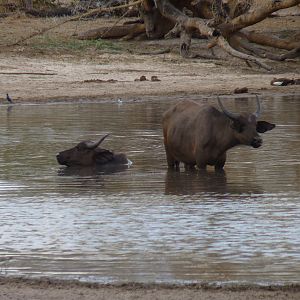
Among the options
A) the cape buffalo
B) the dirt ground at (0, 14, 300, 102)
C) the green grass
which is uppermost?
the cape buffalo

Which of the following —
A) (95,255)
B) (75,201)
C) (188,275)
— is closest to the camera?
(188,275)

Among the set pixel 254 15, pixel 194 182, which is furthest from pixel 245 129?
pixel 254 15

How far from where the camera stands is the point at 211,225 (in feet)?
30.8

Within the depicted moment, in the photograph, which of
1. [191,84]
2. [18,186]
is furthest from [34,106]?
[18,186]

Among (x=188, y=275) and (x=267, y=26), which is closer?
(x=188, y=275)

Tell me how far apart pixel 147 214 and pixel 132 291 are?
2914 mm

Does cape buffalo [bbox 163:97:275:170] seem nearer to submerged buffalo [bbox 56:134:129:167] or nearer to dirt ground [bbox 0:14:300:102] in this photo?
submerged buffalo [bbox 56:134:129:167]

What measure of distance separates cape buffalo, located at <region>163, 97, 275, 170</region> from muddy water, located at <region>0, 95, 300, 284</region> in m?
0.26

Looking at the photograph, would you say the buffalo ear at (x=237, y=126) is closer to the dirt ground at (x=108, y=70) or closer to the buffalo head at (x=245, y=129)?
the buffalo head at (x=245, y=129)

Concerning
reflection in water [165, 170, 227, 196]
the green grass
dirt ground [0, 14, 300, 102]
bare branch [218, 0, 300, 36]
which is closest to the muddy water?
reflection in water [165, 170, 227, 196]

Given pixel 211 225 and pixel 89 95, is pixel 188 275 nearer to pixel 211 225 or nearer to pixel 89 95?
pixel 211 225

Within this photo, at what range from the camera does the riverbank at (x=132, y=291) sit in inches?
271

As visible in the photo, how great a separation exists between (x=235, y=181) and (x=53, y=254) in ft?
14.0

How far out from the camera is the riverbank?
6.88m
